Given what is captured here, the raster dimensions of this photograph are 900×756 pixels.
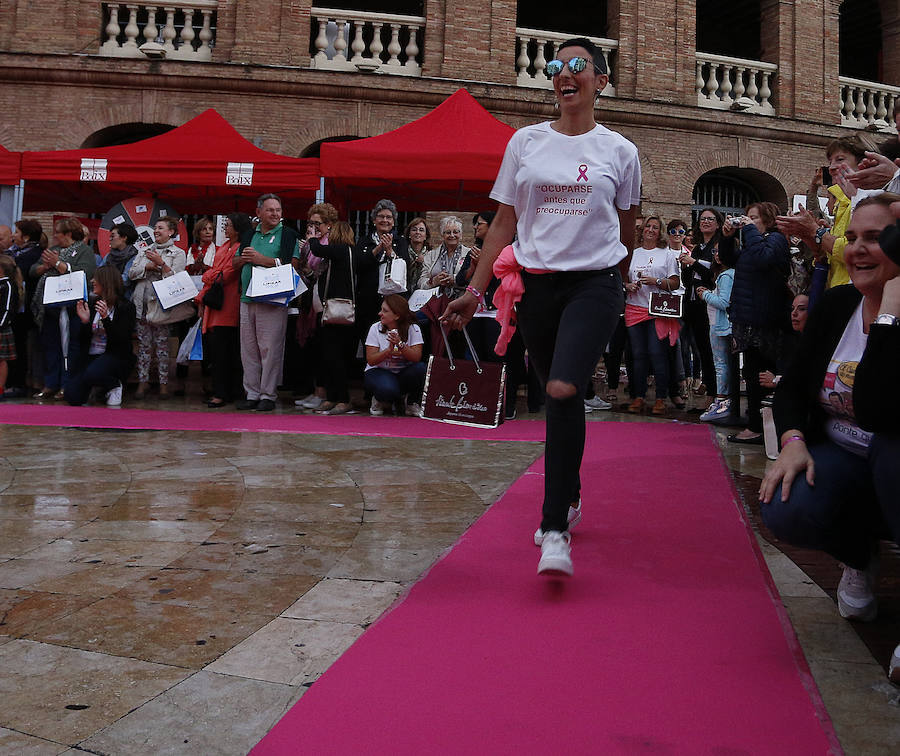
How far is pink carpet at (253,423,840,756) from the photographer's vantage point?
6.38ft

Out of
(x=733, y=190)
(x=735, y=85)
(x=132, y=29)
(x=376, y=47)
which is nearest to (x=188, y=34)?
(x=132, y=29)

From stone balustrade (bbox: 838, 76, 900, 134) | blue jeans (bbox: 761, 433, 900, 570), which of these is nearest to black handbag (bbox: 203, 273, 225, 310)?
blue jeans (bbox: 761, 433, 900, 570)

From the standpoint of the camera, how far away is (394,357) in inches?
321

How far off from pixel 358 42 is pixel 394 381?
9.60m

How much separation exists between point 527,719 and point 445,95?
1473 centimetres

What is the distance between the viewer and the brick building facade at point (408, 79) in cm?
1490

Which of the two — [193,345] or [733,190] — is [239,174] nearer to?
[193,345]

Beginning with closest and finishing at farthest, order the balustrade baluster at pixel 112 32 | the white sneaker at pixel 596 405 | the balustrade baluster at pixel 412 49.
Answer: the white sneaker at pixel 596 405 → the balustrade baluster at pixel 112 32 → the balustrade baluster at pixel 412 49

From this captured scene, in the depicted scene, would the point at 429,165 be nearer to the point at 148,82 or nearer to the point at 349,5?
the point at 148,82

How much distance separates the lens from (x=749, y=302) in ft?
22.0

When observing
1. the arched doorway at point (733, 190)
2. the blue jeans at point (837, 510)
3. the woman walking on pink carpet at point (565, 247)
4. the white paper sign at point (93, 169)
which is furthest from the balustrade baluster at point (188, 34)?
the blue jeans at point (837, 510)

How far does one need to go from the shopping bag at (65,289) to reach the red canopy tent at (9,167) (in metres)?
2.08

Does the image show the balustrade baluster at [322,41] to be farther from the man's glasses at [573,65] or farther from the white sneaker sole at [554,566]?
the white sneaker sole at [554,566]

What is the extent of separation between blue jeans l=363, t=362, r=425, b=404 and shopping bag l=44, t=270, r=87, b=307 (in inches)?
122
